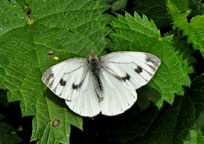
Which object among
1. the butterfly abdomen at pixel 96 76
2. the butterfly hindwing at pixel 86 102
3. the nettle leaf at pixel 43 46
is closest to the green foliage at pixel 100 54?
the nettle leaf at pixel 43 46

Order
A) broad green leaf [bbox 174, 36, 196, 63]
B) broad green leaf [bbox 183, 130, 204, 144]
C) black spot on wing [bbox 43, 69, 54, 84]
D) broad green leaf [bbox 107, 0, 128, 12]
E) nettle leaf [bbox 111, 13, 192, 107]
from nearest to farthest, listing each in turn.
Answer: black spot on wing [bbox 43, 69, 54, 84]
nettle leaf [bbox 111, 13, 192, 107]
broad green leaf [bbox 174, 36, 196, 63]
broad green leaf [bbox 183, 130, 204, 144]
broad green leaf [bbox 107, 0, 128, 12]

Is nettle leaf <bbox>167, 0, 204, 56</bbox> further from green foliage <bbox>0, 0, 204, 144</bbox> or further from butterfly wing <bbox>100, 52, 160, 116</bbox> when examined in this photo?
butterfly wing <bbox>100, 52, 160, 116</bbox>

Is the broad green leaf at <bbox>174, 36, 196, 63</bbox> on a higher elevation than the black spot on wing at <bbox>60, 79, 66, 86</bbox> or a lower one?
higher

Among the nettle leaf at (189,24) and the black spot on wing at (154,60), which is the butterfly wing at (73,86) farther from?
the nettle leaf at (189,24)

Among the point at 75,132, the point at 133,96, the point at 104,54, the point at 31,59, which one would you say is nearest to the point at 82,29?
the point at 104,54

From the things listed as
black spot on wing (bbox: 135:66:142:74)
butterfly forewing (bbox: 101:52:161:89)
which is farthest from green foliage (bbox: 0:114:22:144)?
black spot on wing (bbox: 135:66:142:74)

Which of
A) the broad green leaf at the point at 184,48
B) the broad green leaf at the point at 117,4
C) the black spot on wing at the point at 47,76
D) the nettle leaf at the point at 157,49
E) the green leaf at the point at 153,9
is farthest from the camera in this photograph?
the green leaf at the point at 153,9

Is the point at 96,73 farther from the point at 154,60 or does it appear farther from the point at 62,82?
the point at 154,60

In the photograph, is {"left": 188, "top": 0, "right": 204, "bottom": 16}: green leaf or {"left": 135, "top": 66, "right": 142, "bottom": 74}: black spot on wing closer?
{"left": 135, "top": 66, "right": 142, "bottom": 74}: black spot on wing
